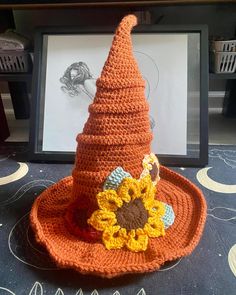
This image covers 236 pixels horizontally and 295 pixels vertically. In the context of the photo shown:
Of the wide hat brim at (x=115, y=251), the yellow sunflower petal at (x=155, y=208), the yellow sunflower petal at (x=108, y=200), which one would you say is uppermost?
the yellow sunflower petal at (x=108, y=200)

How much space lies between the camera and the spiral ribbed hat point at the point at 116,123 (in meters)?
0.34

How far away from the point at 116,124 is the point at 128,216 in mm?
115

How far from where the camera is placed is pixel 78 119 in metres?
0.62

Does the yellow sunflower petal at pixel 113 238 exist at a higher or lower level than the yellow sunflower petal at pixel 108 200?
lower

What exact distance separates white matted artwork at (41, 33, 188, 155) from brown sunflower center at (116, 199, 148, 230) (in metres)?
0.24

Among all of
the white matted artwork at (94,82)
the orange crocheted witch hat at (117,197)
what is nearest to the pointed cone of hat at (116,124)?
the orange crocheted witch hat at (117,197)

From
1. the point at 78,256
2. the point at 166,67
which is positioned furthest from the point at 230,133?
the point at 78,256

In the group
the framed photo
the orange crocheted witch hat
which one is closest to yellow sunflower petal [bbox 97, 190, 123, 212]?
the orange crocheted witch hat

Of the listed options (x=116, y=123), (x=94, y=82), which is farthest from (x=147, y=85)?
(x=116, y=123)

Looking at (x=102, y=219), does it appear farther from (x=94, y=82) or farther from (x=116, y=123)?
(x=94, y=82)

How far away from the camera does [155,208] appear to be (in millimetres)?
389

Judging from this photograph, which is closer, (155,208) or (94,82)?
(155,208)

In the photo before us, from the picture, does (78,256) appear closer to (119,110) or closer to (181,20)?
(119,110)

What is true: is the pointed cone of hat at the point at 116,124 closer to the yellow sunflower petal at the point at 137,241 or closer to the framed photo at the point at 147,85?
the yellow sunflower petal at the point at 137,241
